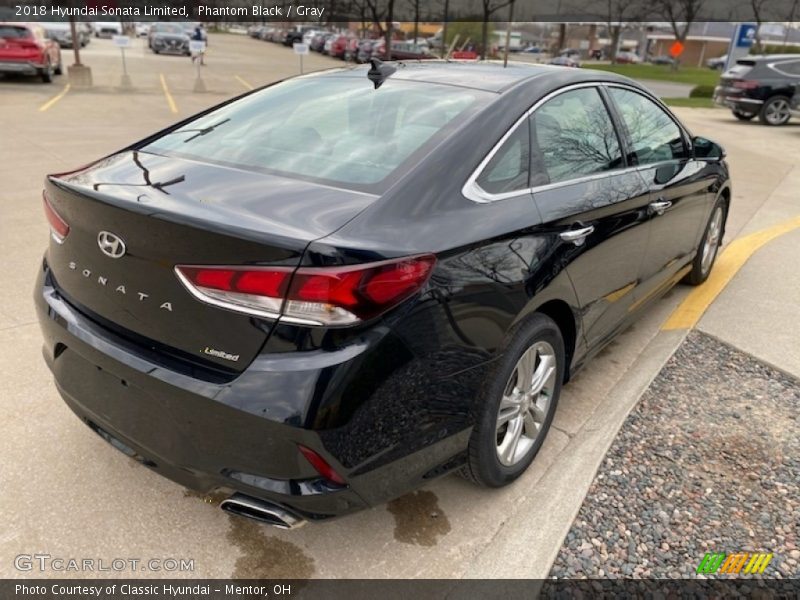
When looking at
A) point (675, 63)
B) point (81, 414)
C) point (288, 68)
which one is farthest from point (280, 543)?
point (675, 63)

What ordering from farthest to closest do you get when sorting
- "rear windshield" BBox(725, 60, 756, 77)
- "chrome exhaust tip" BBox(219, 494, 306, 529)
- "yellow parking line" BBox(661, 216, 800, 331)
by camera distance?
"rear windshield" BBox(725, 60, 756, 77), "yellow parking line" BBox(661, 216, 800, 331), "chrome exhaust tip" BBox(219, 494, 306, 529)

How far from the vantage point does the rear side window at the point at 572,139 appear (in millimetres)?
2717

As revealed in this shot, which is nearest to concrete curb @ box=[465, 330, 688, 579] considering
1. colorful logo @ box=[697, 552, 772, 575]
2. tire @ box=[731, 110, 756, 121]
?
colorful logo @ box=[697, 552, 772, 575]

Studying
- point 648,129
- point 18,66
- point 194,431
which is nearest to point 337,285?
point 194,431

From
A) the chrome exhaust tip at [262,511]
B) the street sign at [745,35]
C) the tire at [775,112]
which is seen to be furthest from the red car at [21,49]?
the street sign at [745,35]

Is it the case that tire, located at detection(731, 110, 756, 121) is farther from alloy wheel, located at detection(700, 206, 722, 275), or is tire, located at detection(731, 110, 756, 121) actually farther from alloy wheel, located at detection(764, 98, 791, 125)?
alloy wheel, located at detection(700, 206, 722, 275)

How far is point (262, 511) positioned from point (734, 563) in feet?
5.66

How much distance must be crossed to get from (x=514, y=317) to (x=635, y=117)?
1835 millimetres

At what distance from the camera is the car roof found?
285 cm

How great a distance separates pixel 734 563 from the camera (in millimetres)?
2393

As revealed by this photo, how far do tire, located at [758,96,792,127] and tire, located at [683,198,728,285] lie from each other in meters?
14.2

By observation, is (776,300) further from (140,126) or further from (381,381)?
(140,126)

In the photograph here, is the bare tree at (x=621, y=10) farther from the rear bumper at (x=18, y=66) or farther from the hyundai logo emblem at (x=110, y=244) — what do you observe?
the hyundai logo emblem at (x=110, y=244)

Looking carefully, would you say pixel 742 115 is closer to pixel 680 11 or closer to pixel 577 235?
pixel 577 235
